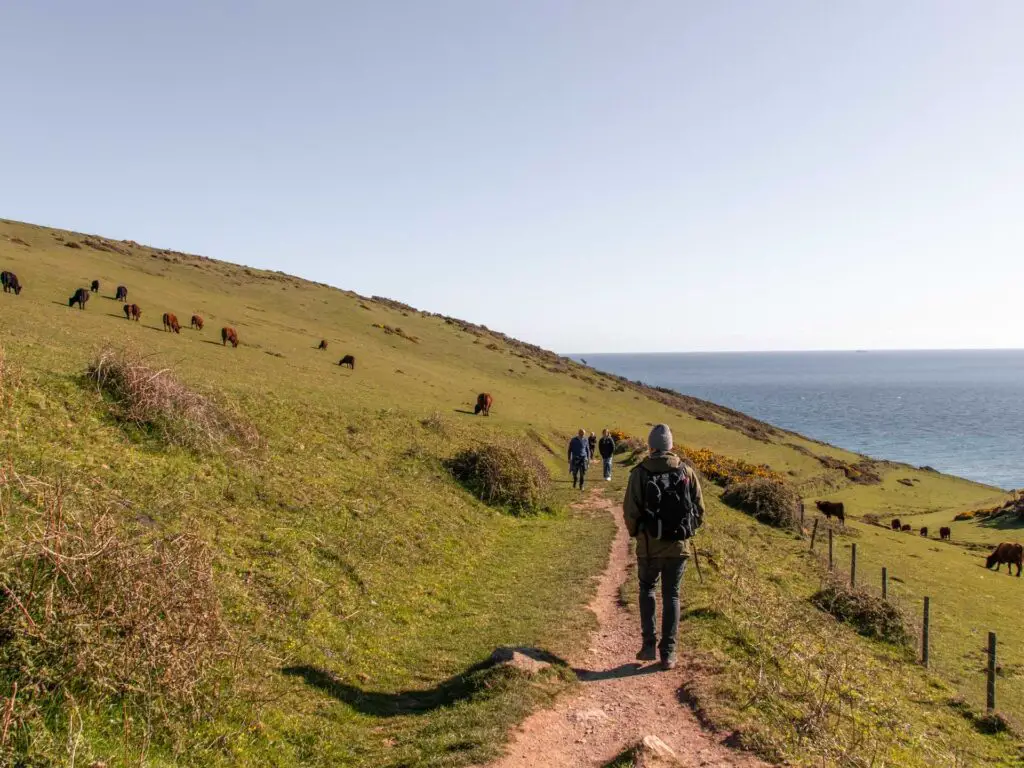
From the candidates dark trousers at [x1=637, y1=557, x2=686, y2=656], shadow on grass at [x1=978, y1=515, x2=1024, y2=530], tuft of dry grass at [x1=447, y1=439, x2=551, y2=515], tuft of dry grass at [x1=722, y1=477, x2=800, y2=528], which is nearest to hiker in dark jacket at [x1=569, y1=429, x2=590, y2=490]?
tuft of dry grass at [x1=447, y1=439, x2=551, y2=515]

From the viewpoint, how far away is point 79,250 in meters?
58.3

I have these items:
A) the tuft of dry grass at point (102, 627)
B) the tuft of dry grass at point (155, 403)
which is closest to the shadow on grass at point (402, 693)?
the tuft of dry grass at point (102, 627)

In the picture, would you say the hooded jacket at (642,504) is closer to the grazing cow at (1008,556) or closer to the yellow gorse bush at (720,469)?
the grazing cow at (1008,556)

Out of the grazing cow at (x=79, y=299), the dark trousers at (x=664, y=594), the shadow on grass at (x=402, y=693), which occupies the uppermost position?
the grazing cow at (x=79, y=299)

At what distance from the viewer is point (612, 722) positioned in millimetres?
7215

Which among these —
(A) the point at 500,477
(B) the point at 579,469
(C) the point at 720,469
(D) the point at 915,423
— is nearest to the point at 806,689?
(A) the point at 500,477

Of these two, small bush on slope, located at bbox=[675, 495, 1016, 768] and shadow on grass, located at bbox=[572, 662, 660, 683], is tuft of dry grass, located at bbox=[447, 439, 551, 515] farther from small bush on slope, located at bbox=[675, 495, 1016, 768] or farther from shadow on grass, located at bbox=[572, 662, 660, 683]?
shadow on grass, located at bbox=[572, 662, 660, 683]

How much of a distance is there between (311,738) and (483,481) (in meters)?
14.8

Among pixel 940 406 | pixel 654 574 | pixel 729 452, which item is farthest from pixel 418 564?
pixel 940 406

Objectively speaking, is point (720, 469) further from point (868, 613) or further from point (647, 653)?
point (647, 653)

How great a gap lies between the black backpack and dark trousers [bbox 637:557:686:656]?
403 mm

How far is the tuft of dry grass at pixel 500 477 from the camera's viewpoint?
846 inches

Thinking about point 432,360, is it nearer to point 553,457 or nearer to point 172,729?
point 553,457

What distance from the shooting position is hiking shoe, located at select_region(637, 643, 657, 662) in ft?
29.1
